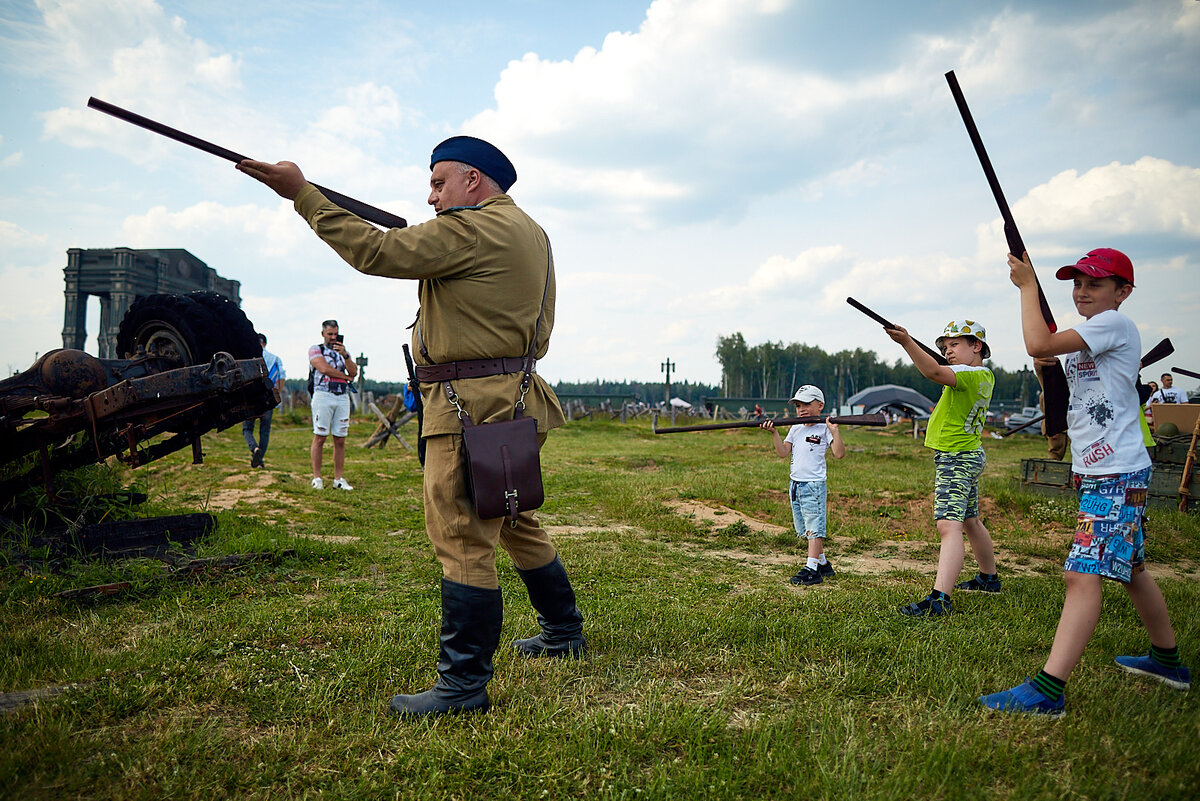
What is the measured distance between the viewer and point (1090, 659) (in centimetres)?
335

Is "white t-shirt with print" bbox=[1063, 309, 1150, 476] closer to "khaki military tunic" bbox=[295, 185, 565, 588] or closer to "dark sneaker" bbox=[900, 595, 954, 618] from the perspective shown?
"dark sneaker" bbox=[900, 595, 954, 618]

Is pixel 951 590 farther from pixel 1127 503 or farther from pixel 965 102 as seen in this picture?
pixel 965 102

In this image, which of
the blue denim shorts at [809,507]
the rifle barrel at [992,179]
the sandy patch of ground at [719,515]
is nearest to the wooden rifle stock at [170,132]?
the rifle barrel at [992,179]

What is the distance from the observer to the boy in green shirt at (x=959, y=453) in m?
4.32

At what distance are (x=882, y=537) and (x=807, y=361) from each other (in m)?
87.9

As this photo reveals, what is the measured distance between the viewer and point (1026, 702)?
274 centimetres

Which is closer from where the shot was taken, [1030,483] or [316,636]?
[316,636]

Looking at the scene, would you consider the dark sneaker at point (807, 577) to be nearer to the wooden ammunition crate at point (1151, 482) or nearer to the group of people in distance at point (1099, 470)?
the group of people in distance at point (1099, 470)

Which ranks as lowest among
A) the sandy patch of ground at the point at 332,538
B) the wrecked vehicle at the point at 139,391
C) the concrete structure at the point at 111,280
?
the sandy patch of ground at the point at 332,538

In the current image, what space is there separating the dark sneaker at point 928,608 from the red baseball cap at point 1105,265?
2.10 meters

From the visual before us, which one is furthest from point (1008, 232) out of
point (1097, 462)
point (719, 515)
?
point (719, 515)

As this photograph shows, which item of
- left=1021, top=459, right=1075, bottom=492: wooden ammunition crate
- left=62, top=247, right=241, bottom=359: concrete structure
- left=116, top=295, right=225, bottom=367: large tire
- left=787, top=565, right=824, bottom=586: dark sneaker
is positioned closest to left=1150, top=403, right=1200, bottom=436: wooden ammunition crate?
left=1021, top=459, right=1075, bottom=492: wooden ammunition crate

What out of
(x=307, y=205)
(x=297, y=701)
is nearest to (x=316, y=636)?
(x=297, y=701)

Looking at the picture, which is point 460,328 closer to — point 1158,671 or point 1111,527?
point 1111,527
